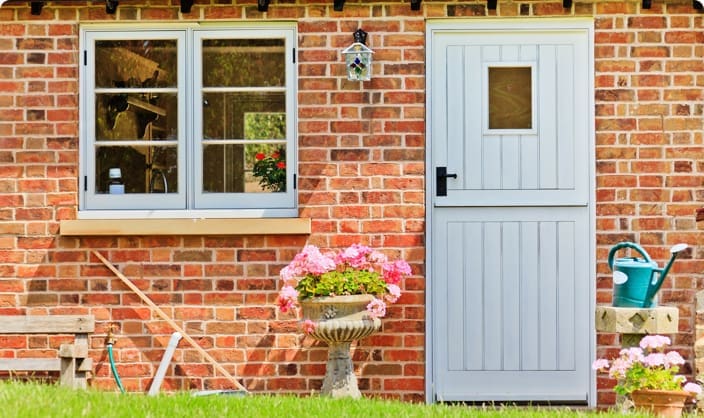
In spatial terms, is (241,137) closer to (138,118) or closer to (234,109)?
(234,109)

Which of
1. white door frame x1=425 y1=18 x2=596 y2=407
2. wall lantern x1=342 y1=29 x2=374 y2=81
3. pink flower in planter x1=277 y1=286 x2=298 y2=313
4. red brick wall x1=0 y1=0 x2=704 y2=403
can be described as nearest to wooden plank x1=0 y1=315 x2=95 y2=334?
red brick wall x1=0 y1=0 x2=704 y2=403

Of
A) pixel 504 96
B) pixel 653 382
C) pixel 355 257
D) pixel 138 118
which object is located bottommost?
pixel 653 382

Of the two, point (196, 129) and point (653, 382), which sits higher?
point (196, 129)

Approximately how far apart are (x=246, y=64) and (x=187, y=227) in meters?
1.16

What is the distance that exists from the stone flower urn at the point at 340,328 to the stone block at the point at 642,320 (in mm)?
1503

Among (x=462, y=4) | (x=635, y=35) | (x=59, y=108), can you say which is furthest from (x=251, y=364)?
(x=635, y=35)

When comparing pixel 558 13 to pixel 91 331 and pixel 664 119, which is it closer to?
pixel 664 119

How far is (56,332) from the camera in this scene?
842cm

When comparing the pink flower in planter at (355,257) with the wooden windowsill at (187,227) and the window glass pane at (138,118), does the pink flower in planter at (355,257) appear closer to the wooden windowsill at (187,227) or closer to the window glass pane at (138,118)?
the wooden windowsill at (187,227)

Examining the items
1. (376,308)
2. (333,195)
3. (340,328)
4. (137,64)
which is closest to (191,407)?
(340,328)

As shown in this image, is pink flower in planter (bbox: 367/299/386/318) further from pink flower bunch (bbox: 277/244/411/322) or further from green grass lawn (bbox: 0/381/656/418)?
green grass lawn (bbox: 0/381/656/418)

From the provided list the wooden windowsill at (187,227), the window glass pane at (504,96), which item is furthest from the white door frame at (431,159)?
the wooden windowsill at (187,227)

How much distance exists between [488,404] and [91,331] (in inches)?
104

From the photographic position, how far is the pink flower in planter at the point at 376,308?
8.06 m
